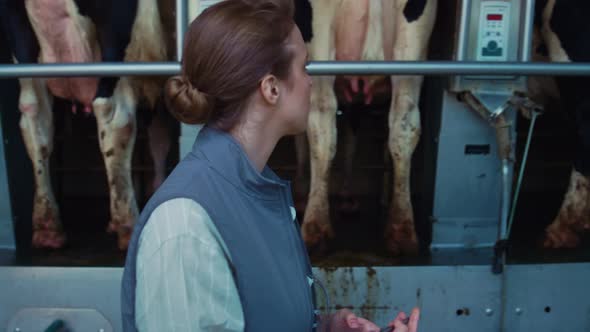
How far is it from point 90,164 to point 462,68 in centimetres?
261

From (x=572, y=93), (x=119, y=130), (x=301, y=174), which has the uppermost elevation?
(x=572, y=93)

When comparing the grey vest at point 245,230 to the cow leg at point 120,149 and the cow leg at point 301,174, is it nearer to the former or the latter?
the cow leg at point 120,149

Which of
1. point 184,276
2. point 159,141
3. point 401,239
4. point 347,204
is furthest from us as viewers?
point 347,204

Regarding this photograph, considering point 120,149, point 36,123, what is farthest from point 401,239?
point 36,123

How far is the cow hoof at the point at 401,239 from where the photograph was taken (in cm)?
263

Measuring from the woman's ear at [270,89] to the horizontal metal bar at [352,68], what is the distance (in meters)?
1.03

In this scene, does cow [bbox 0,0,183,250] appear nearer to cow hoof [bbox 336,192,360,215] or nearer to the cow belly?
the cow belly

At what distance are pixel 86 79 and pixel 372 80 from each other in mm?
1148

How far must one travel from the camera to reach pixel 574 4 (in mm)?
2564

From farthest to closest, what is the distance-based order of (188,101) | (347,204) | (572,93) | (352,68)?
1. (347,204)
2. (572,93)
3. (352,68)
4. (188,101)

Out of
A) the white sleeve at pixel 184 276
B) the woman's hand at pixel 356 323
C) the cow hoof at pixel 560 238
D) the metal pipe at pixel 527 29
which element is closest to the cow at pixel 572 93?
the cow hoof at pixel 560 238

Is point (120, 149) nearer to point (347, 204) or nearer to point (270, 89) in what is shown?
point (347, 204)

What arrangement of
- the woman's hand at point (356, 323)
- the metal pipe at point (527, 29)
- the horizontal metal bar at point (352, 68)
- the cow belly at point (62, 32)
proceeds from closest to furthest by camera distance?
1. the woman's hand at point (356, 323)
2. the horizontal metal bar at point (352, 68)
3. the metal pipe at point (527, 29)
4. the cow belly at point (62, 32)

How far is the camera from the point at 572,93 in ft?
9.11
